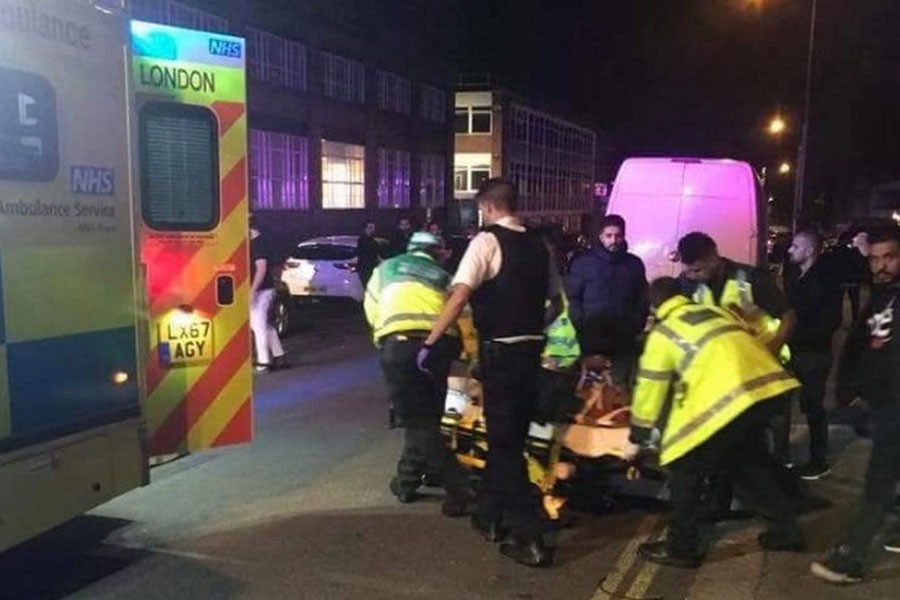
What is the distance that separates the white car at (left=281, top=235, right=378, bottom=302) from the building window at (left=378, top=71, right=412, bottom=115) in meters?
21.4

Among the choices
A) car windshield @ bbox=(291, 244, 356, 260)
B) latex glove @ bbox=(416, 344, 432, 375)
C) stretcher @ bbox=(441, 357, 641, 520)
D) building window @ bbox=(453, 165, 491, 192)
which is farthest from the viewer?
building window @ bbox=(453, 165, 491, 192)

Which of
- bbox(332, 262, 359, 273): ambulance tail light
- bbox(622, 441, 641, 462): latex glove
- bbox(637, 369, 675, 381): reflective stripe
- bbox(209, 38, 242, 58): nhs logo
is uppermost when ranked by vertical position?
bbox(209, 38, 242, 58): nhs logo

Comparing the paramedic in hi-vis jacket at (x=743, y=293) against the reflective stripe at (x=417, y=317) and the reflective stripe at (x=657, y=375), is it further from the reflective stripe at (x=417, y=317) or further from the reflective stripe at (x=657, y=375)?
the reflective stripe at (x=417, y=317)

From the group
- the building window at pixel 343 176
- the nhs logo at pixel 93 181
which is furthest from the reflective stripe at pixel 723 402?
the building window at pixel 343 176

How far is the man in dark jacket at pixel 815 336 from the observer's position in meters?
6.80

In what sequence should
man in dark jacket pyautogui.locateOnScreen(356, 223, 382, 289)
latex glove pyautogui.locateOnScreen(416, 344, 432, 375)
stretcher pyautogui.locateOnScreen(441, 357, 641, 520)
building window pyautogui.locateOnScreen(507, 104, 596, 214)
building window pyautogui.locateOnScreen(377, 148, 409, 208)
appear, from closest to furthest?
latex glove pyautogui.locateOnScreen(416, 344, 432, 375) < stretcher pyautogui.locateOnScreen(441, 357, 641, 520) < man in dark jacket pyautogui.locateOnScreen(356, 223, 382, 289) < building window pyautogui.locateOnScreen(377, 148, 409, 208) < building window pyautogui.locateOnScreen(507, 104, 596, 214)

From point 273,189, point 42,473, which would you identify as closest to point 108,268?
point 42,473

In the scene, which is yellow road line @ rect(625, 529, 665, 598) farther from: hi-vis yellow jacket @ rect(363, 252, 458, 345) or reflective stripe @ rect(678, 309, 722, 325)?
hi-vis yellow jacket @ rect(363, 252, 458, 345)

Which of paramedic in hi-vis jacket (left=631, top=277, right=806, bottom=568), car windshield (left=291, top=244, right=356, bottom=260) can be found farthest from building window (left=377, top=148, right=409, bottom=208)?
paramedic in hi-vis jacket (left=631, top=277, right=806, bottom=568)

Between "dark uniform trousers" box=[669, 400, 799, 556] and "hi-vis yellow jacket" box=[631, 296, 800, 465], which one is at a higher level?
"hi-vis yellow jacket" box=[631, 296, 800, 465]

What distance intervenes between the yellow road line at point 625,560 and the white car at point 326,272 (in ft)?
42.0

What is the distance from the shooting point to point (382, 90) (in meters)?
39.9

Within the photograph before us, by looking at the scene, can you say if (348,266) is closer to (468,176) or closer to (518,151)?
(468,176)

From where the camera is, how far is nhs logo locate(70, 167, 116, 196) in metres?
4.36
